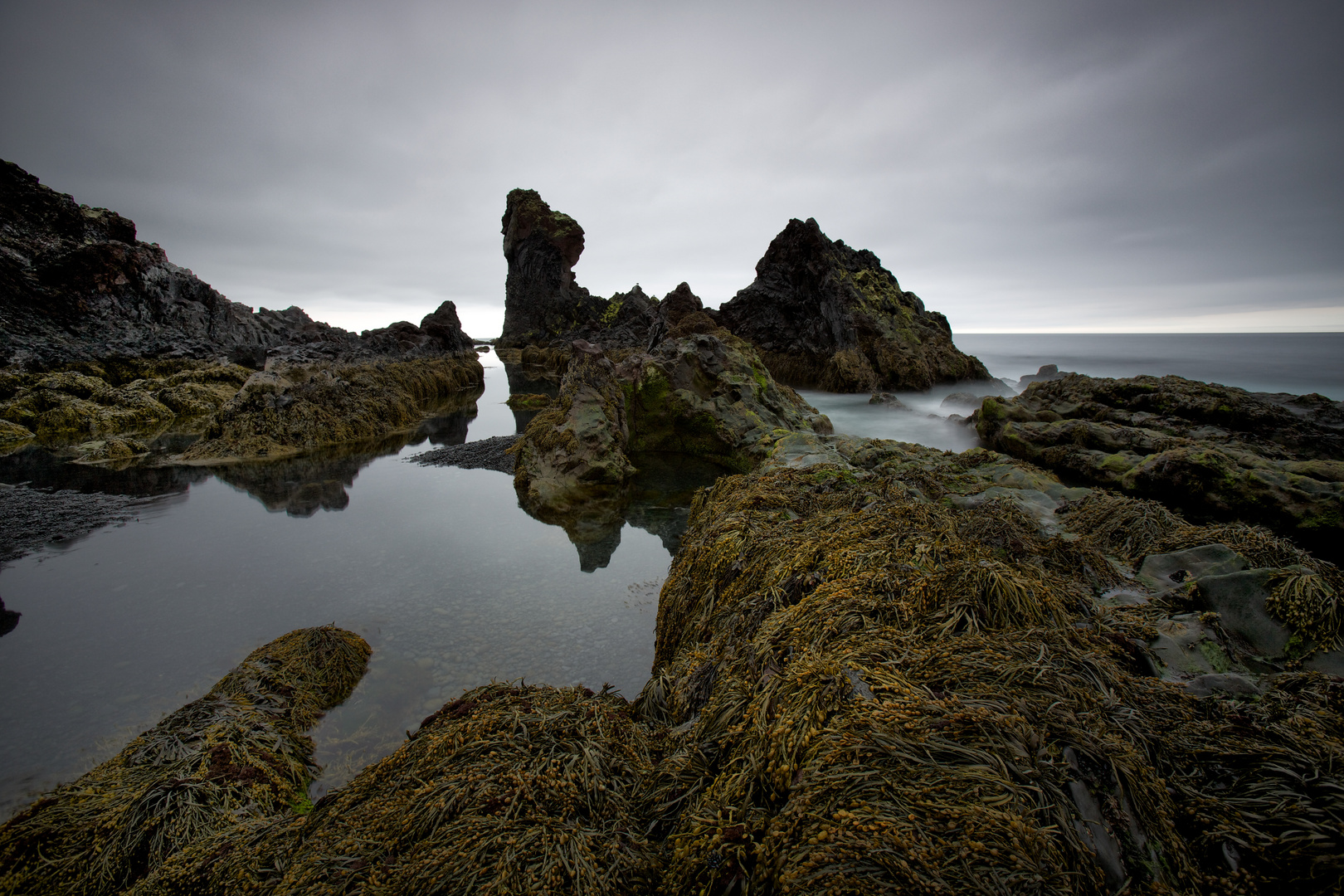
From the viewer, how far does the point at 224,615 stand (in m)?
4.63

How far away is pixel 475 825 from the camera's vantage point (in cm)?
183

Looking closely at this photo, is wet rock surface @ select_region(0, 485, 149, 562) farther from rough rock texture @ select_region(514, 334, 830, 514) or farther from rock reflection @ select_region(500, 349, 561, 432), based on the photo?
rock reflection @ select_region(500, 349, 561, 432)

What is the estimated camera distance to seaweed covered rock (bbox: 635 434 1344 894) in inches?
50.2

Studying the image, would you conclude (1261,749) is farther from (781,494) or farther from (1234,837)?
(781,494)

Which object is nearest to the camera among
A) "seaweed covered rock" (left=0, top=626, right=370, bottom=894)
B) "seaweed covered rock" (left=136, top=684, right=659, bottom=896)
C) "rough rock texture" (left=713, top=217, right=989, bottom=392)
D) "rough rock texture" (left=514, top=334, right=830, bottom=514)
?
"seaweed covered rock" (left=136, top=684, right=659, bottom=896)

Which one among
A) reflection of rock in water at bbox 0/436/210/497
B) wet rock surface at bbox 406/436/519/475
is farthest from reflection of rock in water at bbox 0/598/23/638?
wet rock surface at bbox 406/436/519/475

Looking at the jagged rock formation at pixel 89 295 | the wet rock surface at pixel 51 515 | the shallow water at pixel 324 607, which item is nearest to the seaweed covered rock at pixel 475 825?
the shallow water at pixel 324 607

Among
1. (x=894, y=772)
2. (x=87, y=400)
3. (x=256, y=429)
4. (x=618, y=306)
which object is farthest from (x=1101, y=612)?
(x=618, y=306)

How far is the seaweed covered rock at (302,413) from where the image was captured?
11.5m

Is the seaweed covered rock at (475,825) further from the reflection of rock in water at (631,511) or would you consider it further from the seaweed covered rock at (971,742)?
the reflection of rock in water at (631,511)

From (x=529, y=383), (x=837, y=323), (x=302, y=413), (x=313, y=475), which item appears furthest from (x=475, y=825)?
(x=529, y=383)

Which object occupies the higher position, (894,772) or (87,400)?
(87,400)

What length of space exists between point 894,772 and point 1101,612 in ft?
6.54

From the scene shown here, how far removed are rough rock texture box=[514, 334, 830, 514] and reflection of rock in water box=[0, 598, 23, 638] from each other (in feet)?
16.8
